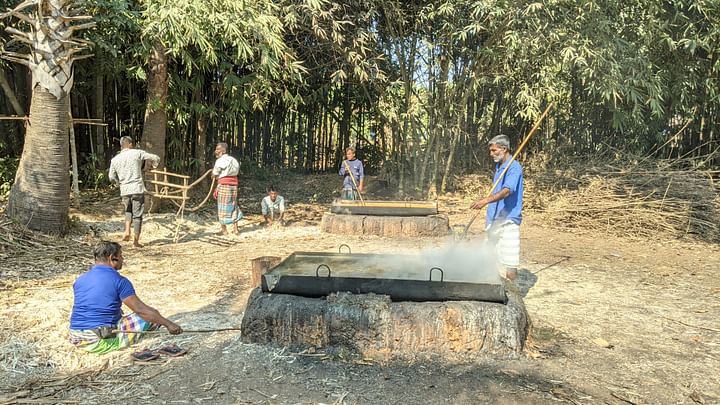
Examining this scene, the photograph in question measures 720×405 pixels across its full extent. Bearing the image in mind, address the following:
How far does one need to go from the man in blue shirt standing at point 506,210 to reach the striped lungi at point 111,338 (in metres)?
2.68

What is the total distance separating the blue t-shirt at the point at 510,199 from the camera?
4434mm

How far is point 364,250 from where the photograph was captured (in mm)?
6684

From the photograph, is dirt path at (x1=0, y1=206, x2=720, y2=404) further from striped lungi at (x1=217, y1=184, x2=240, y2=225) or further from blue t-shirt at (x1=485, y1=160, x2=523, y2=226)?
striped lungi at (x1=217, y1=184, x2=240, y2=225)

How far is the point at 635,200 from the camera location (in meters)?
8.31

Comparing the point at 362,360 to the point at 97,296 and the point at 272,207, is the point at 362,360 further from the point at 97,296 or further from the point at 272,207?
the point at 272,207

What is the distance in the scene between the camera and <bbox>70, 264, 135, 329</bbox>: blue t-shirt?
137 inches

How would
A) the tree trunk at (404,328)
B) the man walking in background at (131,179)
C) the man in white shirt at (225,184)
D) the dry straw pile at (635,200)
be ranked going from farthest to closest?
the dry straw pile at (635,200) < the man in white shirt at (225,184) < the man walking in background at (131,179) < the tree trunk at (404,328)

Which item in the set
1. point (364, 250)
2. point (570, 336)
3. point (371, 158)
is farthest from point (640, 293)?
point (371, 158)

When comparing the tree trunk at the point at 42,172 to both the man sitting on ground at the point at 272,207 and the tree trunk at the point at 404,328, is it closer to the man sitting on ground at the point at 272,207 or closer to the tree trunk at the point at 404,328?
the man sitting on ground at the point at 272,207

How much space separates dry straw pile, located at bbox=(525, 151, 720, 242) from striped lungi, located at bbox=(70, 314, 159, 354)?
6891 millimetres

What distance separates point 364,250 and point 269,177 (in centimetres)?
614

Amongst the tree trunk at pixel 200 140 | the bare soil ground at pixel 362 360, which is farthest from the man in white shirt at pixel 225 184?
the tree trunk at pixel 200 140

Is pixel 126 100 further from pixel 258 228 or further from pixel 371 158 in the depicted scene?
pixel 371 158

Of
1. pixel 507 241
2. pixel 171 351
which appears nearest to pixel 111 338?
pixel 171 351
